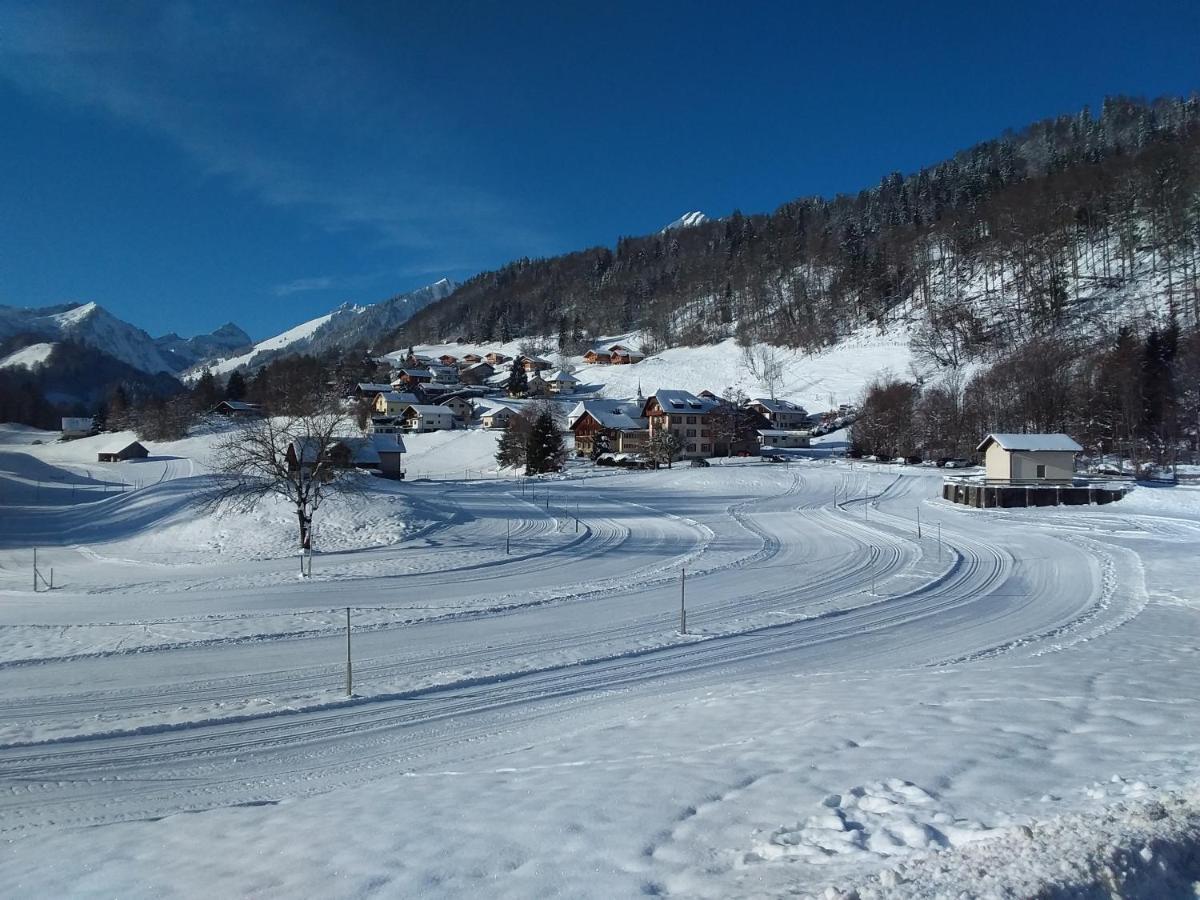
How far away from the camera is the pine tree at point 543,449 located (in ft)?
227

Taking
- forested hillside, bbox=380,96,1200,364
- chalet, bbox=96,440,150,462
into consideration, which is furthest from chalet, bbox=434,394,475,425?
forested hillside, bbox=380,96,1200,364

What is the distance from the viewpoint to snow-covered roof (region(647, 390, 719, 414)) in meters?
85.4

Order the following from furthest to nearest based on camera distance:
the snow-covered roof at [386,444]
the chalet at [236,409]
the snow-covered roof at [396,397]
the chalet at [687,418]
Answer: the snow-covered roof at [396,397] → the chalet at [236,409] → the chalet at [687,418] → the snow-covered roof at [386,444]

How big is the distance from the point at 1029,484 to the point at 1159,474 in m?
14.7

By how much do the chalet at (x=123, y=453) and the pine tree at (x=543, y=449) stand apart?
50.8 meters

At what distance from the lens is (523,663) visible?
43.3ft

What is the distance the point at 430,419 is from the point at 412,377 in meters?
36.7

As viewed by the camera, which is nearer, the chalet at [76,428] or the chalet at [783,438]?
the chalet at [783,438]

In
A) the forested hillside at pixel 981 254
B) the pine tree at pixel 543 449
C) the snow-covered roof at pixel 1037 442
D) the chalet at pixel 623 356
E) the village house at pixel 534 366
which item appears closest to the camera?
the snow-covered roof at pixel 1037 442

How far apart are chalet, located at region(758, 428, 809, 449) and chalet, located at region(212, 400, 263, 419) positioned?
81.0 m

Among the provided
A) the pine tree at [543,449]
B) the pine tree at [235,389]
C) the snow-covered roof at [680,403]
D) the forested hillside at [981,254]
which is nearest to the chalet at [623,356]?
the forested hillside at [981,254]

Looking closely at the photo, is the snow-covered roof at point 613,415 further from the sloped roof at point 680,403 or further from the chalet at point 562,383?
the chalet at point 562,383

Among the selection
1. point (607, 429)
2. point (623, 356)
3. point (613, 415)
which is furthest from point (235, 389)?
point (607, 429)

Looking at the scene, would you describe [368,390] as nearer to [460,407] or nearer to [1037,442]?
[460,407]
